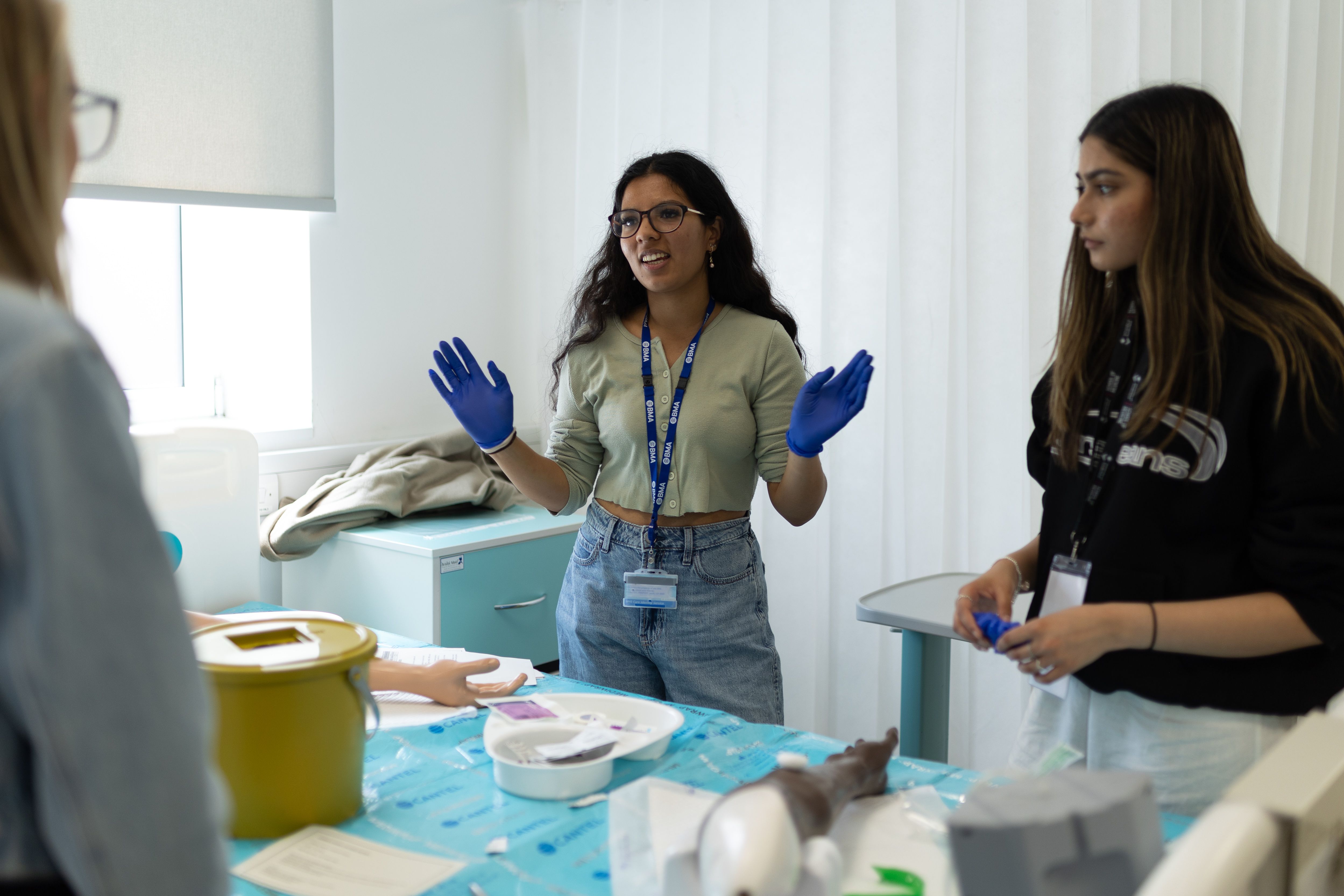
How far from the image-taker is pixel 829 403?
5.57 feet

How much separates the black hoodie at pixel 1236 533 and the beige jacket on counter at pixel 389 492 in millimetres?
1892

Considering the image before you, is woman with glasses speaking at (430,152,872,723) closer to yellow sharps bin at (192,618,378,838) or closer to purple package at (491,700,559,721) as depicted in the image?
purple package at (491,700,559,721)

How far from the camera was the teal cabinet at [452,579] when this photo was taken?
8.19 feet

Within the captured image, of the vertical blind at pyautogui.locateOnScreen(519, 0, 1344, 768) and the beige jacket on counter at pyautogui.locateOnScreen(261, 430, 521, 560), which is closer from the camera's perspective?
the vertical blind at pyautogui.locateOnScreen(519, 0, 1344, 768)

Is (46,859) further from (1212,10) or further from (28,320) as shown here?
(1212,10)

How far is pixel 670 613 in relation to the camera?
5.88 feet

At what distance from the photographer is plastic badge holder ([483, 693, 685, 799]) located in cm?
116

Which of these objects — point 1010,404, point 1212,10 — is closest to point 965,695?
point 1010,404

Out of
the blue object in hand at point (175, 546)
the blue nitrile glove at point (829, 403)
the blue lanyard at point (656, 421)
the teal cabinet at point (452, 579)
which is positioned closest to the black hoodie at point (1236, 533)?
the blue nitrile glove at point (829, 403)

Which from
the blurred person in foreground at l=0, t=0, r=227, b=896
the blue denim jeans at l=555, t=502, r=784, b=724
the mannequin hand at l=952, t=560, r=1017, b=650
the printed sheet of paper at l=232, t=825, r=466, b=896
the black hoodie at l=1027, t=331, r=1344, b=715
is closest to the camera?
the blurred person in foreground at l=0, t=0, r=227, b=896

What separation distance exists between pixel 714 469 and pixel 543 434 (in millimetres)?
1638

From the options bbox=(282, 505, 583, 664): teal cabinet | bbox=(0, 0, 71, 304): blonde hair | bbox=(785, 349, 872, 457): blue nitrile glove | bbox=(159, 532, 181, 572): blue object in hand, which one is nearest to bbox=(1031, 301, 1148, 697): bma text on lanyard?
Result: bbox=(785, 349, 872, 457): blue nitrile glove

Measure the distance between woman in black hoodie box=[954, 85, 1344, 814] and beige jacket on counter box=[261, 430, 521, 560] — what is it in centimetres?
181

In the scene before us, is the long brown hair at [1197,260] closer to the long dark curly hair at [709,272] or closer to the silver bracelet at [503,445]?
the long dark curly hair at [709,272]
